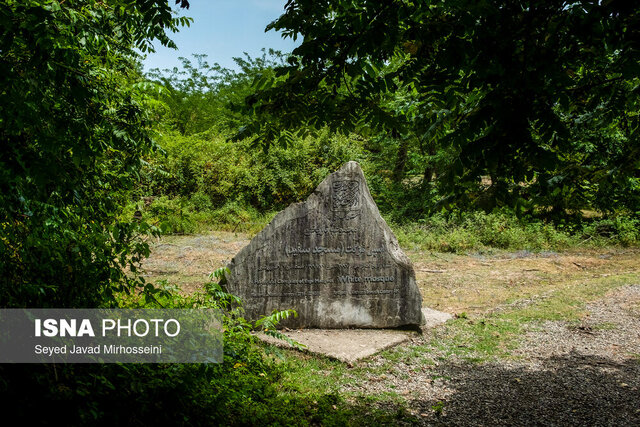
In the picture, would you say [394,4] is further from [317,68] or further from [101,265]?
[101,265]

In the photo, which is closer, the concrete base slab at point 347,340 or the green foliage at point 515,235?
the concrete base slab at point 347,340

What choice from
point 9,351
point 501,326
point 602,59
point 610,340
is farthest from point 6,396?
point 610,340

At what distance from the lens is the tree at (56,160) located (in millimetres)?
2098

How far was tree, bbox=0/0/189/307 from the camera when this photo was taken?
210cm

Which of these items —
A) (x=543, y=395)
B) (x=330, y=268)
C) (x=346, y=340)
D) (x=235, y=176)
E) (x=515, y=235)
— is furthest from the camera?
(x=235, y=176)

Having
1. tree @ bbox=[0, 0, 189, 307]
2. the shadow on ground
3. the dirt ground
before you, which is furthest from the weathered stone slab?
tree @ bbox=[0, 0, 189, 307]

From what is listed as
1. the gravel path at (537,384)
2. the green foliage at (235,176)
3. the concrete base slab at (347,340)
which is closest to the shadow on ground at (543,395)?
the gravel path at (537,384)

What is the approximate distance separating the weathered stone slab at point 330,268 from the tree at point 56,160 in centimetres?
306

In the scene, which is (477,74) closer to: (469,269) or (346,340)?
(346,340)

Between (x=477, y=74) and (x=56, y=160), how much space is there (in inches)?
89.9

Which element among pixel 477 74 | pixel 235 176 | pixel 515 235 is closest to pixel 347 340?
pixel 477 74

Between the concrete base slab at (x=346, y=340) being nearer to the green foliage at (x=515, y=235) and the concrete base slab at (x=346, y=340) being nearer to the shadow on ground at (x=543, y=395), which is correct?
the shadow on ground at (x=543, y=395)

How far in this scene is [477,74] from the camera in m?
2.49

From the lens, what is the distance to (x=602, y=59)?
11.4 ft
